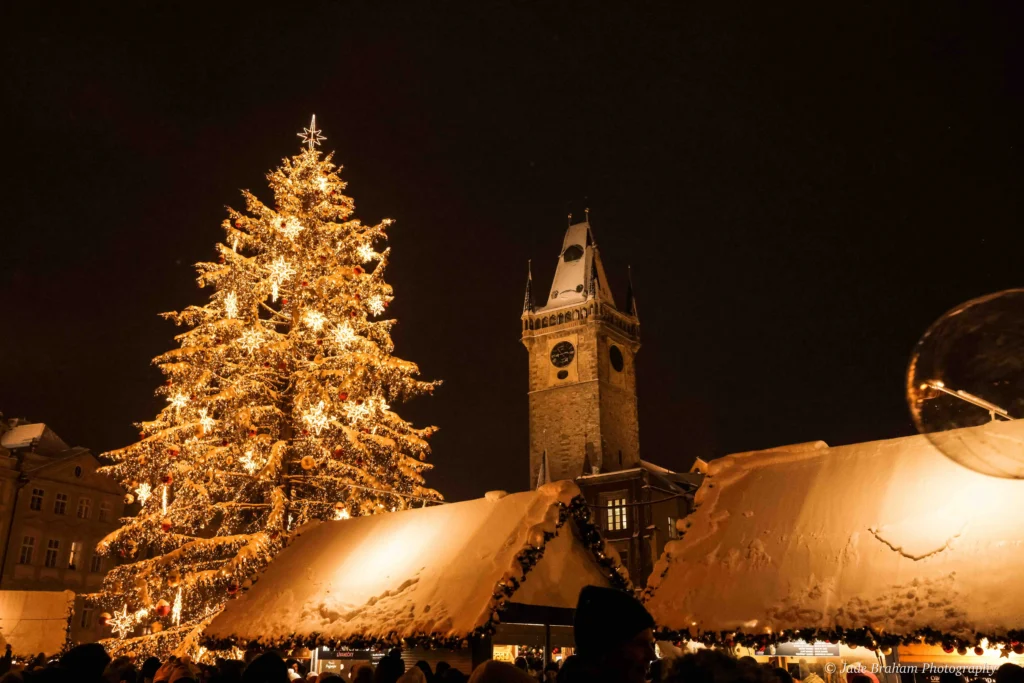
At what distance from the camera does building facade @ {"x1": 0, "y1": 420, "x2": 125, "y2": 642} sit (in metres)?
38.5

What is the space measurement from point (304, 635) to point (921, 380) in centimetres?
944

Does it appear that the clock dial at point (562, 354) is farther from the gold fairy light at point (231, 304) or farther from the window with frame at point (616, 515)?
the gold fairy light at point (231, 304)

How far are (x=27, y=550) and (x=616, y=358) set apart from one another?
46.5 meters

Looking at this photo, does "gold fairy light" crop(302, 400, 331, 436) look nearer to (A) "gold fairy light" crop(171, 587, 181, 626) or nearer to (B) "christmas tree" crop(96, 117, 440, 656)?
(B) "christmas tree" crop(96, 117, 440, 656)

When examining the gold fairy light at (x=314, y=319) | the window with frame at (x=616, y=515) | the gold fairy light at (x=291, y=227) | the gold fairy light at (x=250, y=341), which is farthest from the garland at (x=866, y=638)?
the window with frame at (x=616, y=515)

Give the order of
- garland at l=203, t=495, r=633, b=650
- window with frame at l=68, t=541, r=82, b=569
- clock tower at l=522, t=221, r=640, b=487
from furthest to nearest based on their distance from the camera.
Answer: clock tower at l=522, t=221, r=640, b=487
window with frame at l=68, t=541, r=82, b=569
garland at l=203, t=495, r=633, b=650

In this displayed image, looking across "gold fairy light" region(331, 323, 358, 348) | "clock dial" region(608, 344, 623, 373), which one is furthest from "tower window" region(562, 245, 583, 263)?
"gold fairy light" region(331, 323, 358, 348)

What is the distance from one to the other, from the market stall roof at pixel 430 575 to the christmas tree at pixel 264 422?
5.65ft

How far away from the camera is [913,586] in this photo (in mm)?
8805

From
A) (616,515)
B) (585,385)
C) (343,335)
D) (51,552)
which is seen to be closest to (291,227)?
(343,335)

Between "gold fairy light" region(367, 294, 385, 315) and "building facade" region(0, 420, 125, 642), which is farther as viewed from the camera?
"building facade" region(0, 420, 125, 642)

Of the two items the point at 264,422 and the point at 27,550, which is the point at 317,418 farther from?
the point at 27,550

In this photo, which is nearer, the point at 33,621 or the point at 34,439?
the point at 33,621

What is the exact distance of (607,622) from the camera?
3246 mm
